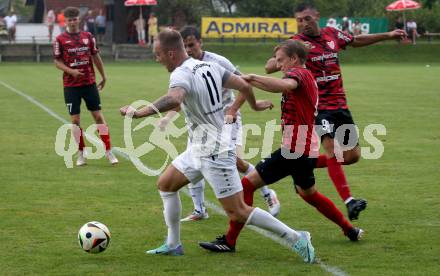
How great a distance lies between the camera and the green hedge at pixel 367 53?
2009 inches

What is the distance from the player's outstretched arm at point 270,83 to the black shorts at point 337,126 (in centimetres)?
206

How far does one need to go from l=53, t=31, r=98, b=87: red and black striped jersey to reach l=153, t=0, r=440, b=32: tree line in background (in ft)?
164

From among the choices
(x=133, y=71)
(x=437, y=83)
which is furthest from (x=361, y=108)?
(x=133, y=71)

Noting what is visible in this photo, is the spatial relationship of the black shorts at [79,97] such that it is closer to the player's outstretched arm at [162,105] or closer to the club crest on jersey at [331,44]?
the club crest on jersey at [331,44]

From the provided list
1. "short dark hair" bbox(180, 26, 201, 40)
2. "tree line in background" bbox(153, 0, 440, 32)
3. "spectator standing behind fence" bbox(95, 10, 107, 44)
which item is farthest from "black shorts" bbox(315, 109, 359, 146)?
"tree line in background" bbox(153, 0, 440, 32)

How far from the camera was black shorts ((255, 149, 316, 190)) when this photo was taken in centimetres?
803

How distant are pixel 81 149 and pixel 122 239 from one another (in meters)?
5.32

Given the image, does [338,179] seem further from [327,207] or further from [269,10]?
[269,10]

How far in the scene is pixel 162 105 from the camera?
6.92m

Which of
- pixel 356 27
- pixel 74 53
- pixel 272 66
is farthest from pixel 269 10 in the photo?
pixel 272 66

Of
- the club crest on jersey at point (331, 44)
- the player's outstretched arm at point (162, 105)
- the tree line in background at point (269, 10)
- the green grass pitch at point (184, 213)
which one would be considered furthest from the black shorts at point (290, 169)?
the tree line in background at point (269, 10)

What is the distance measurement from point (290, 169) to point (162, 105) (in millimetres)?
1661

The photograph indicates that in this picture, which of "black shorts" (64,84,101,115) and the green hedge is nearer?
"black shorts" (64,84,101,115)

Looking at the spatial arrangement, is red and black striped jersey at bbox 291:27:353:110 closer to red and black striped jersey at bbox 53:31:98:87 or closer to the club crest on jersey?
the club crest on jersey
